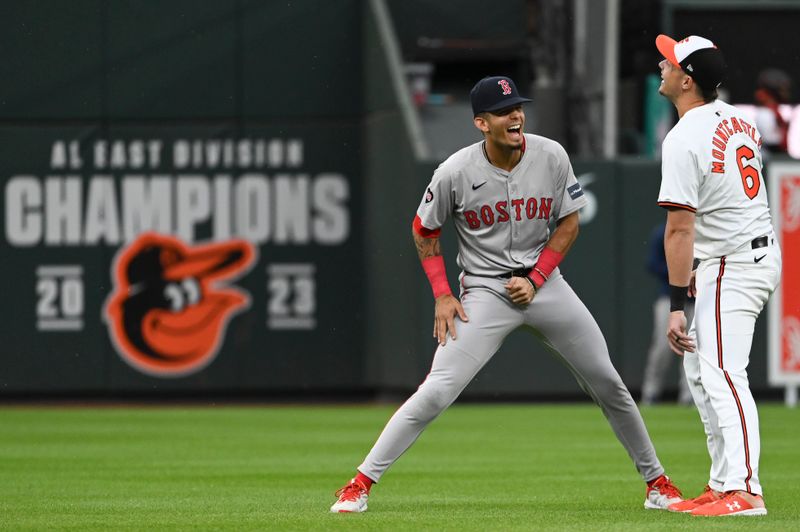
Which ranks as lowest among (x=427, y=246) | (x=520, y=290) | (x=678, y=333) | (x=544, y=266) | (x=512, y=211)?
(x=678, y=333)

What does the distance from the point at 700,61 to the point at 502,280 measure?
1460 mm

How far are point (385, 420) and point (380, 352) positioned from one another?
11.7ft

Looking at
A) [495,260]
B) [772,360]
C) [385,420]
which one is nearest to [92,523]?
[495,260]

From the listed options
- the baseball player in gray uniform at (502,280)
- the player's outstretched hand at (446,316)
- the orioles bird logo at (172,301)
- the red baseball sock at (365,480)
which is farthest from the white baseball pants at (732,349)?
the orioles bird logo at (172,301)

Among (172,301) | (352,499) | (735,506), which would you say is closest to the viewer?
(735,506)

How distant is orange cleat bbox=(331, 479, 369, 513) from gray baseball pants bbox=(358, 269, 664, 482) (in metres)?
0.08

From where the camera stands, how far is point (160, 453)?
11969mm

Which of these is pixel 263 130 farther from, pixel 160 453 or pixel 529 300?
pixel 529 300

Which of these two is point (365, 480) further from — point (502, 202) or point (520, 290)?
point (502, 202)

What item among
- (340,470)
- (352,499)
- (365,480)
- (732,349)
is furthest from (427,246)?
(340,470)

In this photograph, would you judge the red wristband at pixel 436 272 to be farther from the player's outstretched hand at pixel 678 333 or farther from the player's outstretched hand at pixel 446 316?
the player's outstretched hand at pixel 678 333

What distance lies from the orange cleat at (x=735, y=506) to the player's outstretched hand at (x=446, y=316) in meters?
1.50

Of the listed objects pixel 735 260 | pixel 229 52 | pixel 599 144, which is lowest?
pixel 735 260

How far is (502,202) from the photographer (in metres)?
7.52
